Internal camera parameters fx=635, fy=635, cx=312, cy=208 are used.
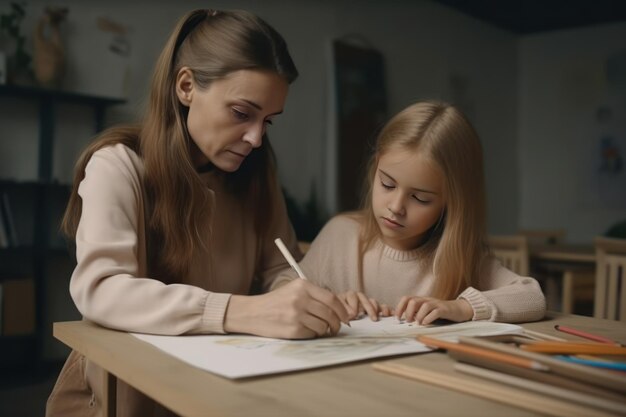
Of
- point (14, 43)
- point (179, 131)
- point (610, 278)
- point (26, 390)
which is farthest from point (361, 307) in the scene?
point (14, 43)

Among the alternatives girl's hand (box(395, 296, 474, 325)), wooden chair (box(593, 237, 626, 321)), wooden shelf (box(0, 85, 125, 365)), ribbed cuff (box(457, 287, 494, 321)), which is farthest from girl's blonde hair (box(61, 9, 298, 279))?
wooden shelf (box(0, 85, 125, 365))

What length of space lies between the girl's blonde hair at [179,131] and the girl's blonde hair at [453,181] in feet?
0.98

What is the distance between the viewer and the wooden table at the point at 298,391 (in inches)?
23.5

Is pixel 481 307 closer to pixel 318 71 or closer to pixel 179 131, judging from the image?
pixel 179 131

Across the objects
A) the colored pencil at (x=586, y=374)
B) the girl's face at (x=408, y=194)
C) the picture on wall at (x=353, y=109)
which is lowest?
the colored pencil at (x=586, y=374)

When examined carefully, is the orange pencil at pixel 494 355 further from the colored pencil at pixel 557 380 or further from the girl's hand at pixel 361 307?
the girl's hand at pixel 361 307

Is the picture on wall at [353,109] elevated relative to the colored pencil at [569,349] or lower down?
elevated

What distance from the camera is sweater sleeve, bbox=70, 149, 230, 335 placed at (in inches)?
35.9

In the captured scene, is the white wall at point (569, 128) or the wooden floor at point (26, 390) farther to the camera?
the white wall at point (569, 128)

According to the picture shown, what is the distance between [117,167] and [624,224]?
4639 mm

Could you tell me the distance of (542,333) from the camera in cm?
101

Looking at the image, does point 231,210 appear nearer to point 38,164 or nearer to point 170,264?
point 170,264

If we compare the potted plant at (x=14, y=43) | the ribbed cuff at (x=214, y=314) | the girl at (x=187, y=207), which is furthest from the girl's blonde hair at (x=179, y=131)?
the potted plant at (x=14, y=43)

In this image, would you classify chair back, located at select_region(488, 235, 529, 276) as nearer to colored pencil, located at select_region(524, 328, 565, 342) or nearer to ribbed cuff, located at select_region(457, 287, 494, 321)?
ribbed cuff, located at select_region(457, 287, 494, 321)
